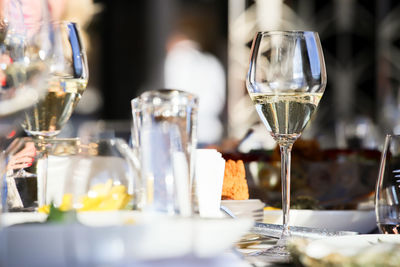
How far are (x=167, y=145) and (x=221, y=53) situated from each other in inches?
285

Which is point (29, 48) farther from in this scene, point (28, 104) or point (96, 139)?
point (96, 139)

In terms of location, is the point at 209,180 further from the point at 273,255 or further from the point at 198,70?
the point at 198,70

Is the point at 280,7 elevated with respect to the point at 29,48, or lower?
elevated

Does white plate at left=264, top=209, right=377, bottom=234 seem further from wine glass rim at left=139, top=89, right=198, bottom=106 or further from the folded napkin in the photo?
wine glass rim at left=139, top=89, right=198, bottom=106

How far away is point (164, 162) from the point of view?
582 millimetres

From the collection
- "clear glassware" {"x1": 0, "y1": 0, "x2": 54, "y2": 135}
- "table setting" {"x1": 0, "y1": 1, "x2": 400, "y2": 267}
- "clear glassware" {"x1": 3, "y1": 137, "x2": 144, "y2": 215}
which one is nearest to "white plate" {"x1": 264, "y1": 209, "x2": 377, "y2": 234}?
"table setting" {"x1": 0, "y1": 1, "x2": 400, "y2": 267}

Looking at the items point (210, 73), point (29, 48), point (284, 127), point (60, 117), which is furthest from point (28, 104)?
point (210, 73)

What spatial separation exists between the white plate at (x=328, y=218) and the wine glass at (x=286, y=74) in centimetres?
12

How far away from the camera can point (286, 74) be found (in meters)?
0.81

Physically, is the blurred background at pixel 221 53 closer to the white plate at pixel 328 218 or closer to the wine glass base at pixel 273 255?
the white plate at pixel 328 218

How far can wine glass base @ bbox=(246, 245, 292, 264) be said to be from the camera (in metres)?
0.66

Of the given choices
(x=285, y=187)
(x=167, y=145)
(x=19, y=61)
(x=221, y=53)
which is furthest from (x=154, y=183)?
(x=221, y=53)

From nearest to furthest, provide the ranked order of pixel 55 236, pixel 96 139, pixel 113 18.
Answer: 1. pixel 55 236
2. pixel 96 139
3. pixel 113 18

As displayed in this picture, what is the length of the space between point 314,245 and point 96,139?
263 mm
